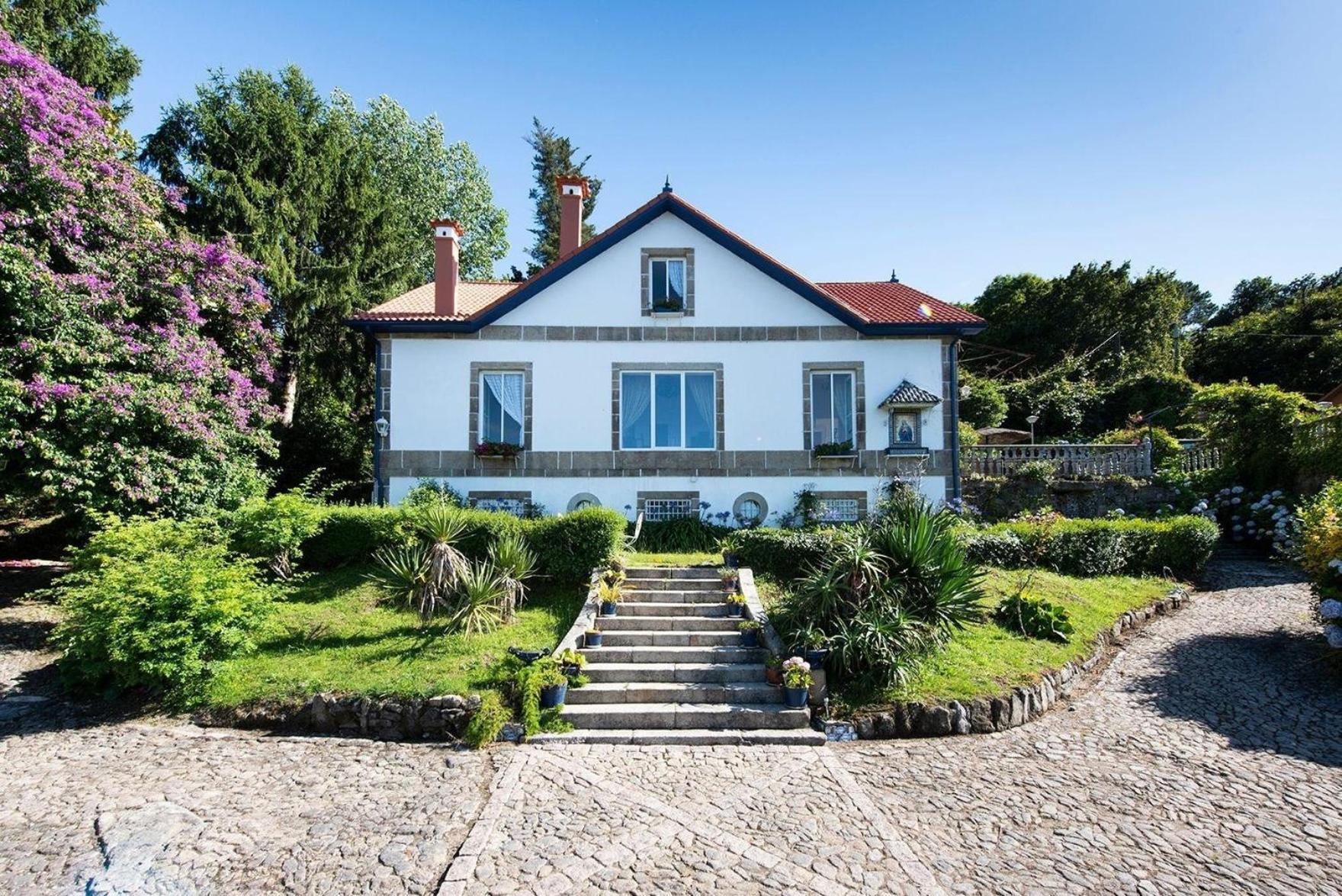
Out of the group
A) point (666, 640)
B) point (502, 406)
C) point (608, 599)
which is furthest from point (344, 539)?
point (666, 640)

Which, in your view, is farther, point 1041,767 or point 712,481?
point 712,481

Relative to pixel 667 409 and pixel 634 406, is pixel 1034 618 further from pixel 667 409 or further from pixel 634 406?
pixel 634 406

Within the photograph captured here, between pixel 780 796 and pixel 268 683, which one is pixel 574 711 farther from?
pixel 268 683

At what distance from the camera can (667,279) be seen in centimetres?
1523

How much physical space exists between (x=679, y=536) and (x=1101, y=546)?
811 centimetres

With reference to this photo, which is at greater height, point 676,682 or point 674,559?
point 674,559

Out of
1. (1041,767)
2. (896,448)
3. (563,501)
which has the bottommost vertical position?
(1041,767)

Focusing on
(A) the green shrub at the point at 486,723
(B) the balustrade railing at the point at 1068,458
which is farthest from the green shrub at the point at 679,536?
(B) the balustrade railing at the point at 1068,458

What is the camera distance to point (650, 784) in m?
5.88

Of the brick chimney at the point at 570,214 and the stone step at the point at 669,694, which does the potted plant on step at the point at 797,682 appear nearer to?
the stone step at the point at 669,694

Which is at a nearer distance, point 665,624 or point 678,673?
point 678,673

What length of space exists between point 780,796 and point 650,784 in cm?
115

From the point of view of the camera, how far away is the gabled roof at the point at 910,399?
14570 millimetres

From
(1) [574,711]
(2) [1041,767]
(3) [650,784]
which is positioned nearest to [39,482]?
(1) [574,711]
